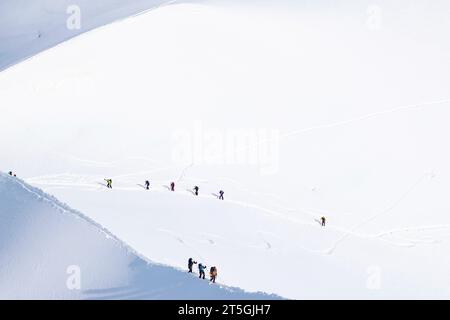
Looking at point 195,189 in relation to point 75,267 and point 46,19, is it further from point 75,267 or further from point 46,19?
point 46,19

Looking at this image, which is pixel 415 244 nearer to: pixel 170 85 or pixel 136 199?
pixel 136 199

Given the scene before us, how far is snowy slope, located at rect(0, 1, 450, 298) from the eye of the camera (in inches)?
803

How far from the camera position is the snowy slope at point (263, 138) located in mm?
20406

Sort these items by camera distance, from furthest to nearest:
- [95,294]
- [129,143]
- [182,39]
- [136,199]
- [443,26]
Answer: [443,26]
[182,39]
[129,143]
[136,199]
[95,294]

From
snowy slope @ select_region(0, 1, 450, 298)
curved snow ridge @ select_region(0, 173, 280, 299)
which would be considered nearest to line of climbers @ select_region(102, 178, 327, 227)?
snowy slope @ select_region(0, 1, 450, 298)

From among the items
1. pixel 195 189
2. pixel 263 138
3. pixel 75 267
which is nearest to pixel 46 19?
pixel 263 138

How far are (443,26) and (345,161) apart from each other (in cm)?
1198

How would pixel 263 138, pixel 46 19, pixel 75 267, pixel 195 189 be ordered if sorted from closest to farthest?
pixel 75 267
pixel 195 189
pixel 263 138
pixel 46 19

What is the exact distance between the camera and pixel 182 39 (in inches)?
1296

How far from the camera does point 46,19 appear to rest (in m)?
35.8

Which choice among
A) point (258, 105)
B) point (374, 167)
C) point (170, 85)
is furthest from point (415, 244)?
point (170, 85)

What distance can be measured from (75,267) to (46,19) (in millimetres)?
23066

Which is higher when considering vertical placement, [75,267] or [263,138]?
[263,138]
